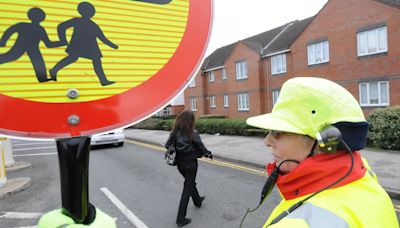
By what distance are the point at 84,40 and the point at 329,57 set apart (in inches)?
853

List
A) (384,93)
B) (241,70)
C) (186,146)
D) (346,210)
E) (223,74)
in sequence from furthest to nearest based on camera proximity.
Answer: (223,74) → (241,70) → (384,93) → (186,146) → (346,210)

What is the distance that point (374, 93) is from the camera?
1823 cm

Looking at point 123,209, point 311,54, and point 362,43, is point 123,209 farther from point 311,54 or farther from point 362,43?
point 311,54

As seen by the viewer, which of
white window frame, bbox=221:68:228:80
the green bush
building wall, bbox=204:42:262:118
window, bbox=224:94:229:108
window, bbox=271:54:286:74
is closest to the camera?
the green bush

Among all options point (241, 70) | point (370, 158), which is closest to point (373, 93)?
point (370, 158)

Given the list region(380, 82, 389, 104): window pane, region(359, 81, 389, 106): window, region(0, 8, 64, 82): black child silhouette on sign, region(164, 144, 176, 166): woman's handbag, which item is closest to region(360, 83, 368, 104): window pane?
region(359, 81, 389, 106): window

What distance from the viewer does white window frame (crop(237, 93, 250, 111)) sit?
2856 centimetres

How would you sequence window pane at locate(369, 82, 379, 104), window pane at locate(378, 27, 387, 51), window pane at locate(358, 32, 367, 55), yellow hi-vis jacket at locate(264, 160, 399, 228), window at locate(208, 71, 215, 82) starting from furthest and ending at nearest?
window at locate(208, 71, 215, 82) < window pane at locate(358, 32, 367, 55) < window pane at locate(369, 82, 379, 104) < window pane at locate(378, 27, 387, 51) < yellow hi-vis jacket at locate(264, 160, 399, 228)

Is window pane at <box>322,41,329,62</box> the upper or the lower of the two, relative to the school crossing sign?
upper

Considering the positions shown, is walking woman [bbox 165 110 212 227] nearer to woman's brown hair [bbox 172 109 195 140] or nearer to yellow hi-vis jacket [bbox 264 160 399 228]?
woman's brown hair [bbox 172 109 195 140]

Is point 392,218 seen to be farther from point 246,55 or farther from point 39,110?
point 246,55

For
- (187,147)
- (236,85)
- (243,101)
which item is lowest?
(187,147)

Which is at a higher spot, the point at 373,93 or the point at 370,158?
the point at 373,93

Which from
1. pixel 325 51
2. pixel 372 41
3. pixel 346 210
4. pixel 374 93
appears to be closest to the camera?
pixel 346 210
